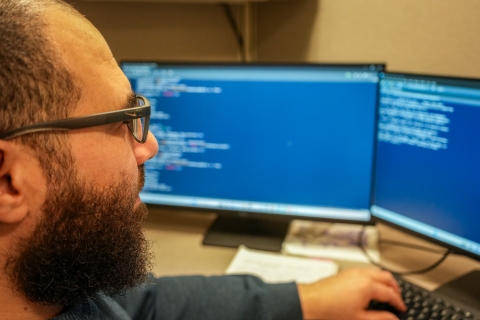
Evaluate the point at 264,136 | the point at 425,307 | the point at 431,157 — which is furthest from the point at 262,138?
the point at 425,307

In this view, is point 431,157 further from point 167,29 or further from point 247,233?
point 167,29

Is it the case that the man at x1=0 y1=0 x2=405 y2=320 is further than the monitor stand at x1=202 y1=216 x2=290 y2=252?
No

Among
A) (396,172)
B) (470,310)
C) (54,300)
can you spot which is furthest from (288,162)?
(54,300)

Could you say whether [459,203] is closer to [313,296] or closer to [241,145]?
[313,296]

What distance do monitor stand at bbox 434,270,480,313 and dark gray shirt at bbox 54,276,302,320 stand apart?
1.01 ft

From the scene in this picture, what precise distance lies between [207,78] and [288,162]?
28cm

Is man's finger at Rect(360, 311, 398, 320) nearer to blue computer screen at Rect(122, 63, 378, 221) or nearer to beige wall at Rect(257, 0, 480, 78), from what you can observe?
blue computer screen at Rect(122, 63, 378, 221)

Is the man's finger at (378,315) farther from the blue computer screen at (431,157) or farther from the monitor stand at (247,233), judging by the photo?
the monitor stand at (247,233)

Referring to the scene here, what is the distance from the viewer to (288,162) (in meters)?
1.15

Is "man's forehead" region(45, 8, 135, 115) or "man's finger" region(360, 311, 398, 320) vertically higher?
"man's forehead" region(45, 8, 135, 115)

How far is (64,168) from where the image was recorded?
602 millimetres

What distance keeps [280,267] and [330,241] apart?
0.17 meters

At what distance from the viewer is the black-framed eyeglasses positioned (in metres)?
0.56

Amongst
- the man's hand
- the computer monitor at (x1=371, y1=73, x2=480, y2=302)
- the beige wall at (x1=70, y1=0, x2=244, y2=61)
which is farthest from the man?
the beige wall at (x1=70, y1=0, x2=244, y2=61)
